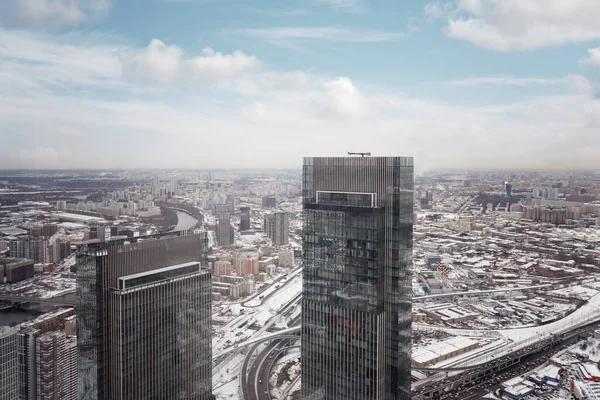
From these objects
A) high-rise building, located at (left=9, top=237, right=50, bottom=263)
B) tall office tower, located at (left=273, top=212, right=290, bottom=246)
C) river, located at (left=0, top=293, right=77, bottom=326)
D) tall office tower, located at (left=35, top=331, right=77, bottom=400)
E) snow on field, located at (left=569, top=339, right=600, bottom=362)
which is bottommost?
snow on field, located at (left=569, top=339, right=600, bottom=362)

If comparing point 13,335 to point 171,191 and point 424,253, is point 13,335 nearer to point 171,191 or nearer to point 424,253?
point 171,191

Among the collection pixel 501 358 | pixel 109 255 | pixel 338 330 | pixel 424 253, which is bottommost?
pixel 501 358

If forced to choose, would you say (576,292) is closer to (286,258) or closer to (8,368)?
(286,258)

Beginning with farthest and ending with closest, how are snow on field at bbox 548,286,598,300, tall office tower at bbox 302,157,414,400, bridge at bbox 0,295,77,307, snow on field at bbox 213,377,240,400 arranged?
snow on field at bbox 548,286,598,300 < bridge at bbox 0,295,77,307 < snow on field at bbox 213,377,240,400 < tall office tower at bbox 302,157,414,400

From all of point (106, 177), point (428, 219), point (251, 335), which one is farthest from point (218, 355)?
point (428, 219)

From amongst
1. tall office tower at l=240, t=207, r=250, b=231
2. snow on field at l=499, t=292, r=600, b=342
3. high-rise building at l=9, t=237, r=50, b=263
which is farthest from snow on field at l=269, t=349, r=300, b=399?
tall office tower at l=240, t=207, r=250, b=231

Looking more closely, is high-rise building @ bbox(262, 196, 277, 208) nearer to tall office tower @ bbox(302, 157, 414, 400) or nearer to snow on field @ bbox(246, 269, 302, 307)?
snow on field @ bbox(246, 269, 302, 307)

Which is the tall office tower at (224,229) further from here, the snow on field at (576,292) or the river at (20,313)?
the snow on field at (576,292)
